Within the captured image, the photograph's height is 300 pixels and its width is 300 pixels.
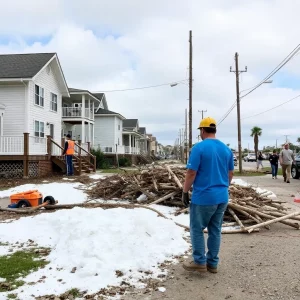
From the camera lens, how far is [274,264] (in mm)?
4914

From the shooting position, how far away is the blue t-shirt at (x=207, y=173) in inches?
170

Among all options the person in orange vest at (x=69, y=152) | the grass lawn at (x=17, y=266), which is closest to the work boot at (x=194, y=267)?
the grass lawn at (x=17, y=266)

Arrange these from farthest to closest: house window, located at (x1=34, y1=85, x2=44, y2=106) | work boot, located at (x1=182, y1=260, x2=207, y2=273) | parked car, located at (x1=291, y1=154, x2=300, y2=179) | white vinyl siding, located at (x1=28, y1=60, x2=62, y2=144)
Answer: house window, located at (x1=34, y1=85, x2=44, y2=106), white vinyl siding, located at (x1=28, y1=60, x2=62, y2=144), parked car, located at (x1=291, y1=154, x2=300, y2=179), work boot, located at (x1=182, y1=260, x2=207, y2=273)

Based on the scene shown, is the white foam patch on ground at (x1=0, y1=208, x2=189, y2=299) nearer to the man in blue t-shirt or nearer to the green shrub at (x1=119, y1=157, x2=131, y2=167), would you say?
the man in blue t-shirt

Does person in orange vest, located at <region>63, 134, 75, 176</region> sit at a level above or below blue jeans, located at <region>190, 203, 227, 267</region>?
above

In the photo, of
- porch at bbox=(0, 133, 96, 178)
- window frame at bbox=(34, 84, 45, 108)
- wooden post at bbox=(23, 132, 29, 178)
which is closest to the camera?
wooden post at bbox=(23, 132, 29, 178)

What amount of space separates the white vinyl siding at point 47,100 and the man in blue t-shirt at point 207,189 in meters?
20.0

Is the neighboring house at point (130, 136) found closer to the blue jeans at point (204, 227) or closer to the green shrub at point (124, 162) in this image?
the green shrub at point (124, 162)

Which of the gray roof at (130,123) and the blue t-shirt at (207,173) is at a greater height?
the gray roof at (130,123)

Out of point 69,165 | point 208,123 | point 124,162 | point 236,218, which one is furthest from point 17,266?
point 124,162

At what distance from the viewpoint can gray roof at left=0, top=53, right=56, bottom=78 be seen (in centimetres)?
2209

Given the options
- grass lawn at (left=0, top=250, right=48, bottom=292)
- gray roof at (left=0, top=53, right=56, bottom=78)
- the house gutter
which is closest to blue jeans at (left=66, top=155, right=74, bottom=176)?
the house gutter

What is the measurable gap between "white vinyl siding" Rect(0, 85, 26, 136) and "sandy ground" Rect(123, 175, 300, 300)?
19.3 metres

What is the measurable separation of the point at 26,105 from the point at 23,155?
441 centimetres
